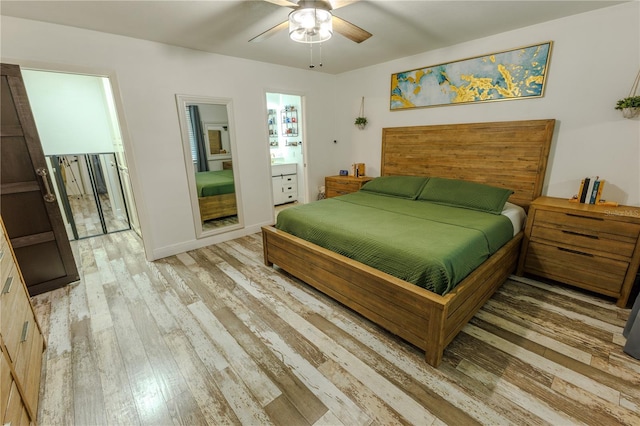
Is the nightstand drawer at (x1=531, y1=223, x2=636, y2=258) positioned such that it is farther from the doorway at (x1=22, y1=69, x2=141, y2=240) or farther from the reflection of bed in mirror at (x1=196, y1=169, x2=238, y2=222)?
the doorway at (x1=22, y1=69, x2=141, y2=240)

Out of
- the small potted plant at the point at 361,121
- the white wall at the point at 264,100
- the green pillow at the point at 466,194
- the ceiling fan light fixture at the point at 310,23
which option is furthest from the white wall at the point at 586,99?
the ceiling fan light fixture at the point at 310,23

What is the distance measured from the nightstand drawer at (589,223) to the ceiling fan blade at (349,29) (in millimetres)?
2195

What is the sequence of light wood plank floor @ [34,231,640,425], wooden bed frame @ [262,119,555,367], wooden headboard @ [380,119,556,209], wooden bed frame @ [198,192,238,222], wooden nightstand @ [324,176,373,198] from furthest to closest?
wooden nightstand @ [324,176,373,198] → wooden bed frame @ [198,192,238,222] → wooden headboard @ [380,119,556,209] → wooden bed frame @ [262,119,555,367] → light wood plank floor @ [34,231,640,425]

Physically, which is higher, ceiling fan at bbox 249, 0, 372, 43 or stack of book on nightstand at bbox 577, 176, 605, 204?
ceiling fan at bbox 249, 0, 372, 43

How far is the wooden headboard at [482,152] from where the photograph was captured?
9.04 feet

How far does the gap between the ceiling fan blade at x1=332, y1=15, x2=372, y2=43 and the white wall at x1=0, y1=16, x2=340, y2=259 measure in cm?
190

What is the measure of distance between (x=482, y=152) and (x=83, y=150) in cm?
565

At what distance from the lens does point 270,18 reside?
2.33 metres

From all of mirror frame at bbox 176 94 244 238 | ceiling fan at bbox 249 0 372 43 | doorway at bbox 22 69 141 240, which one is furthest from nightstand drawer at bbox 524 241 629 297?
doorway at bbox 22 69 141 240

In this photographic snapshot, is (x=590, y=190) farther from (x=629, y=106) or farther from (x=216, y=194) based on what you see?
(x=216, y=194)

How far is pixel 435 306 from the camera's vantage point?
5.11 ft

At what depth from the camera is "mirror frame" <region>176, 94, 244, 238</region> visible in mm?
3129

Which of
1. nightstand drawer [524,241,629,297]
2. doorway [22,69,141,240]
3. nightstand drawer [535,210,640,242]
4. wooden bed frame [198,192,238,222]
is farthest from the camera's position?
doorway [22,69,141,240]

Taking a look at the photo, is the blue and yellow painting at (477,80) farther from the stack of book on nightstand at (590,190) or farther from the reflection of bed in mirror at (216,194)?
the reflection of bed in mirror at (216,194)
